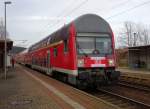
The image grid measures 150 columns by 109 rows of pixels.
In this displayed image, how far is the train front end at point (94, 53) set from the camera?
13234mm

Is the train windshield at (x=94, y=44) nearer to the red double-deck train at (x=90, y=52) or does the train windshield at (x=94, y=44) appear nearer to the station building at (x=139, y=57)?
the red double-deck train at (x=90, y=52)

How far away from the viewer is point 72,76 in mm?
13477

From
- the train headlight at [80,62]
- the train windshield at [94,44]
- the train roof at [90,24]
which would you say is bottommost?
the train headlight at [80,62]

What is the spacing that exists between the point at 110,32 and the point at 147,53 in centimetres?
1775

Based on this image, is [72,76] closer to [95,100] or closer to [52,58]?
[95,100]

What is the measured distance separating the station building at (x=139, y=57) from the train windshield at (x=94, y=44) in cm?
1654

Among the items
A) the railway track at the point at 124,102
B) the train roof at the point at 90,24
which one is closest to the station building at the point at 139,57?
the train roof at the point at 90,24

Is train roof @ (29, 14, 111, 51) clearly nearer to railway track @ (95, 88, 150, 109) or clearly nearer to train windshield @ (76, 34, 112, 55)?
train windshield @ (76, 34, 112, 55)

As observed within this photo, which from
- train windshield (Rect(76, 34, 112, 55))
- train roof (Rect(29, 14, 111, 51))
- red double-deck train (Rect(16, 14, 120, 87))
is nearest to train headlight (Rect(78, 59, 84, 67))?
red double-deck train (Rect(16, 14, 120, 87))

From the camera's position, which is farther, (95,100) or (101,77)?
(101,77)

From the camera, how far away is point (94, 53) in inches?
535

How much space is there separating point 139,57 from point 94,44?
20231 mm

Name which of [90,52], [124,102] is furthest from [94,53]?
[124,102]

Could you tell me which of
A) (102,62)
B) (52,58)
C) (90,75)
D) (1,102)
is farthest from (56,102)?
(52,58)
